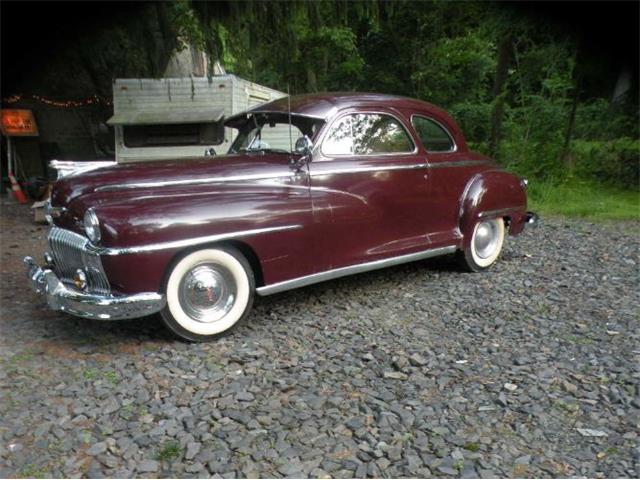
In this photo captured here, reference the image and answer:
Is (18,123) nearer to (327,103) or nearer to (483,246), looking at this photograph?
(327,103)

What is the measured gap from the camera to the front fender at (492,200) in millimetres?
5234

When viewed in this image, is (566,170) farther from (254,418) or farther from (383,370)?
(254,418)

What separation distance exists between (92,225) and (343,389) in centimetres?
187

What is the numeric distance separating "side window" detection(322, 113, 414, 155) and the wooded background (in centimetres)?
150

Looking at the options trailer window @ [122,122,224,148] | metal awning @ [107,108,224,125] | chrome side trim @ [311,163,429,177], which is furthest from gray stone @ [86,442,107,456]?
trailer window @ [122,122,224,148]

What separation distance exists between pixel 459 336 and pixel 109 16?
7191mm

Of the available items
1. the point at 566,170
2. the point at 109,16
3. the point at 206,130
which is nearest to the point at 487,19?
the point at 566,170

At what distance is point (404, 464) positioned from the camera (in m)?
2.40

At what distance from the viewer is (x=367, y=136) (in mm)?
4652

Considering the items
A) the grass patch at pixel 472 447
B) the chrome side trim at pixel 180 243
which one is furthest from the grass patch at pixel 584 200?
the grass patch at pixel 472 447

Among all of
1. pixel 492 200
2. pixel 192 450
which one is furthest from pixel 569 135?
pixel 192 450

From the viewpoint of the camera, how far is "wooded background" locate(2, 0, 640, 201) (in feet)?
20.9

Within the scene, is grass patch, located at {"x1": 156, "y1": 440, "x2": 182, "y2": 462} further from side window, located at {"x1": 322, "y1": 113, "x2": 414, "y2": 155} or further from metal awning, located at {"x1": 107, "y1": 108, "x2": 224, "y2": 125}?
metal awning, located at {"x1": 107, "y1": 108, "x2": 224, "y2": 125}

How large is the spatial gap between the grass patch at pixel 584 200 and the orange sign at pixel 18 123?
10.4 meters
